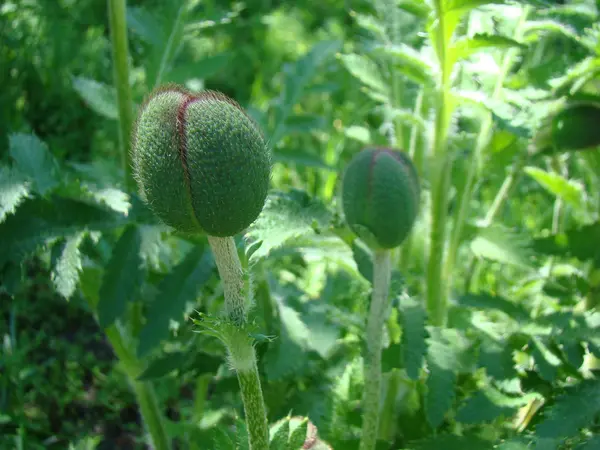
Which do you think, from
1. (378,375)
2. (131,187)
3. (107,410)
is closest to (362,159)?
(378,375)

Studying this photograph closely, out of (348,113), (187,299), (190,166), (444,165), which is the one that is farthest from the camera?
(348,113)

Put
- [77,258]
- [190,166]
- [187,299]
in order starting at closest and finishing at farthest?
1. [190,166]
2. [77,258]
3. [187,299]

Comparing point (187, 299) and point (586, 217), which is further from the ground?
point (187, 299)

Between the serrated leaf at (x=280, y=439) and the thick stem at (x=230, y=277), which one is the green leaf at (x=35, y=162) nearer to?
the thick stem at (x=230, y=277)

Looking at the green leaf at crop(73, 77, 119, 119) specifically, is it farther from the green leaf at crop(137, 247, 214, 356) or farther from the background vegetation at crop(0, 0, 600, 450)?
the green leaf at crop(137, 247, 214, 356)

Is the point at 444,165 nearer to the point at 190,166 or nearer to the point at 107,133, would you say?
the point at 190,166

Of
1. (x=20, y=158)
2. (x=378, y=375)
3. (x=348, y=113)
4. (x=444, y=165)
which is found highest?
(x=20, y=158)

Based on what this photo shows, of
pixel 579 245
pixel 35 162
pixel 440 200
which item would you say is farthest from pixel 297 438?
pixel 579 245
